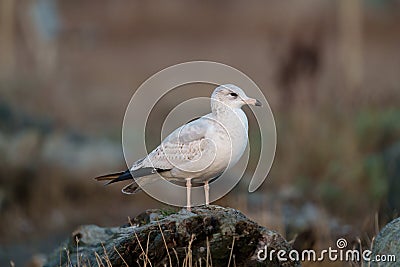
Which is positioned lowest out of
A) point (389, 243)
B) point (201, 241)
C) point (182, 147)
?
point (389, 243)

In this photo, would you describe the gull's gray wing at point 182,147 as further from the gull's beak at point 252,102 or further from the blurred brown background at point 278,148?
the blurred brown background at point 278,148

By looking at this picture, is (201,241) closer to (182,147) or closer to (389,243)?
(182,147)

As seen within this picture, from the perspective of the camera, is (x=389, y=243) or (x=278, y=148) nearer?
(x=389, y=243)

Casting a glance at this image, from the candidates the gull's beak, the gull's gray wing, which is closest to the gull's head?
the gull's beak

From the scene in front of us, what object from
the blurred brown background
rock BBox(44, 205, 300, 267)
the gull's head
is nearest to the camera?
rock BBox(44, 205, 300, 267)

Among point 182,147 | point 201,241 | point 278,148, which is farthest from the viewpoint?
point 278,148

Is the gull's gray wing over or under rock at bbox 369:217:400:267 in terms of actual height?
over

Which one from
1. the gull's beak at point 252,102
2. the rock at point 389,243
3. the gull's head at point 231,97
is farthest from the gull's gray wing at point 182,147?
the rock at point 389,243

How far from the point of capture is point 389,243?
20.7 feet

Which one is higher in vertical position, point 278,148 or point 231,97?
point 231,97

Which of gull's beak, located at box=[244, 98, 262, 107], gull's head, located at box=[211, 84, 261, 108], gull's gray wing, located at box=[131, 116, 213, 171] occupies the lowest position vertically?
gull's gray wing, located at box=[131, 116, 213, 171]

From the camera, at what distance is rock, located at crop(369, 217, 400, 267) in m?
6.25

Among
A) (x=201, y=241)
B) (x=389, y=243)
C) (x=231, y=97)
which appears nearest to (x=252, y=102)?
(x=231, y=97)

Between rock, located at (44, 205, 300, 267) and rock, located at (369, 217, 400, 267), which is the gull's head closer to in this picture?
rock, located at (44, 205, 300, 267)
